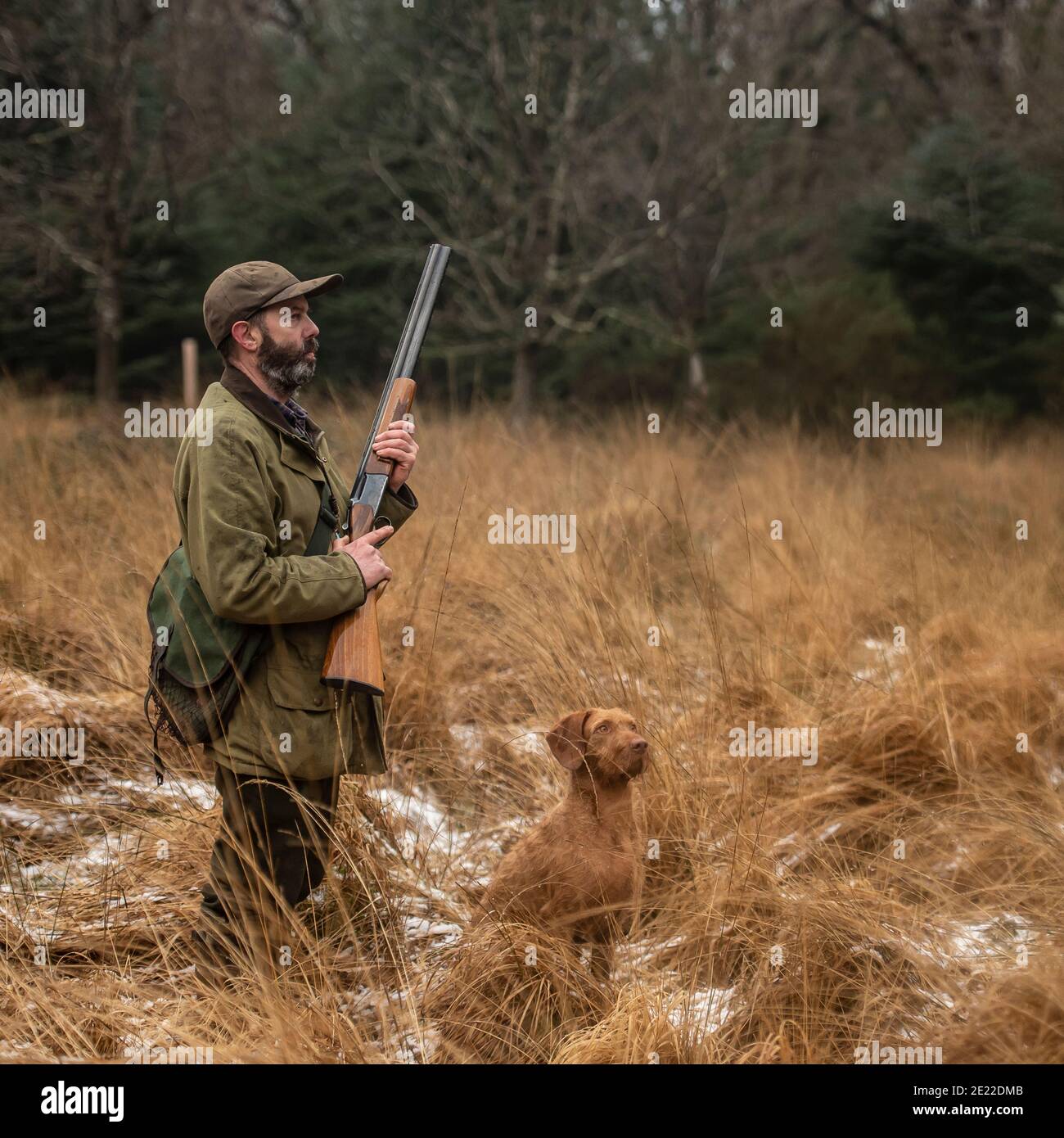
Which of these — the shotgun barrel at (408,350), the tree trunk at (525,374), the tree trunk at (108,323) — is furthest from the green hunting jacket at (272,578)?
the tree trunk at (108,323)

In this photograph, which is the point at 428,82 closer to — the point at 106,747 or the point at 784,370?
the point at 784,370

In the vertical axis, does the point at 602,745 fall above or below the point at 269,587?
below

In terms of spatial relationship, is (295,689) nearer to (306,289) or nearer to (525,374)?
(306,289)

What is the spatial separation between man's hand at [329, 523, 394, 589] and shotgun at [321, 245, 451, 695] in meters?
0.04

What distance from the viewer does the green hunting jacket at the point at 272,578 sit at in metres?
2.65

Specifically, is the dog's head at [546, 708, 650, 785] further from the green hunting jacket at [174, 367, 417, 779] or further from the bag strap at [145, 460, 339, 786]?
the bag strap at [145, 460, 339, 786]

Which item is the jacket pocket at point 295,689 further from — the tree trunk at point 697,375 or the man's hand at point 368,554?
the tree trunk at point 697,375

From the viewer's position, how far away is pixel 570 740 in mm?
2982

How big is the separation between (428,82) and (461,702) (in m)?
12.0

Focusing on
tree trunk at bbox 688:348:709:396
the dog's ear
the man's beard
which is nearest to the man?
the man's beard

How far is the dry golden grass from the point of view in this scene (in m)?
2.78

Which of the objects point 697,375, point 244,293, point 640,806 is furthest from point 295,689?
point 697,375

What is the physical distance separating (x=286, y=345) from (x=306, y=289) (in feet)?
0.51

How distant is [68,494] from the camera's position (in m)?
6.48
